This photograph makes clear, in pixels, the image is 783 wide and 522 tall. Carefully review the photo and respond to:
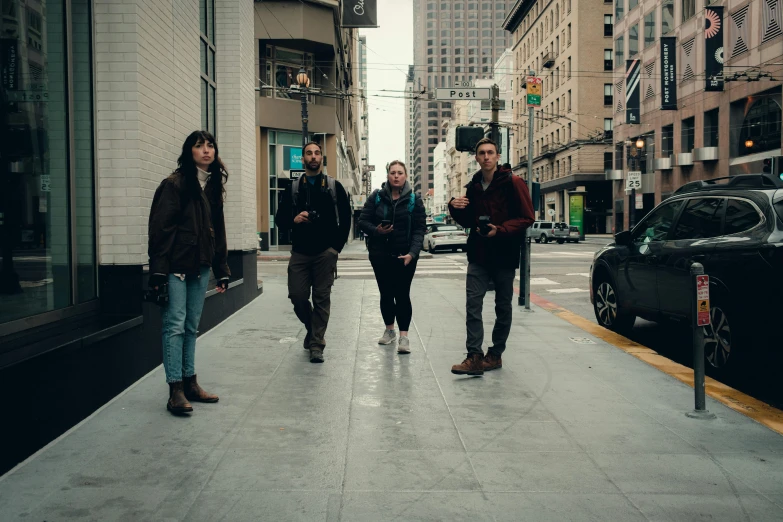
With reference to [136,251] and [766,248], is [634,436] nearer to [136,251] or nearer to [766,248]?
[766,248]

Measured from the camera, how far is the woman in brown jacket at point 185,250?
462cm

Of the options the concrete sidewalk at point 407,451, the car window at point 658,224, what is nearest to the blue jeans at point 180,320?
the concrete sidewalk at point 407,451

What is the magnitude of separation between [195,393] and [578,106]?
5939cm

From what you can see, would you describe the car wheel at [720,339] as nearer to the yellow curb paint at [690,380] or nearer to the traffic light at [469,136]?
the yellow curb paint at [690,380]

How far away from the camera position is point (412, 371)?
6.12 m

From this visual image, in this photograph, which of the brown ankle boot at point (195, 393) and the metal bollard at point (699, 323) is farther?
the brown ankle boot at point (195, 393)

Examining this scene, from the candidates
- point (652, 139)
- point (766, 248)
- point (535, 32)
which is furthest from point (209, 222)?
point (535, 32)

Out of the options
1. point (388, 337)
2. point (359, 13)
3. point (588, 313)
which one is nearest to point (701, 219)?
point (388, 337)

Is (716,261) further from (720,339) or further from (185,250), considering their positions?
(185,250)

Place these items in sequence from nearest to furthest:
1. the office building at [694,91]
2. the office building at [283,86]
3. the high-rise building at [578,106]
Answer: the office building at [283,86]
the office building at [694,91]
the high-rise building at [578,106]

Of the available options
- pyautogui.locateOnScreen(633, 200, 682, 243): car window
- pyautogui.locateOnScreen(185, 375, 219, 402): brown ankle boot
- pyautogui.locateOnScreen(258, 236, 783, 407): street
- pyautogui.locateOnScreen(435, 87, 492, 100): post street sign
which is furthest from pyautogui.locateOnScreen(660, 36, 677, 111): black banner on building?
pyautogui.locateOnScreen(185, 375, 219, 402): brown ankle boot

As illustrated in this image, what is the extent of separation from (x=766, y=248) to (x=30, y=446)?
5549 millimetres

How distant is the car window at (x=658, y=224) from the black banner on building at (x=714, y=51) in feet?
103

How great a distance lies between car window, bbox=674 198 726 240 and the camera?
6520 millimetres
